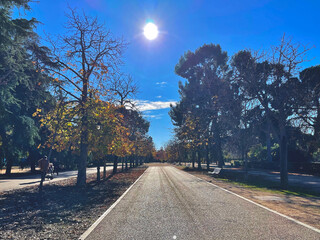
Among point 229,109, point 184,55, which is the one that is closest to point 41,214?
point 229,109

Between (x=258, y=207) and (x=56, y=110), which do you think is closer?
(x=258, y=207)

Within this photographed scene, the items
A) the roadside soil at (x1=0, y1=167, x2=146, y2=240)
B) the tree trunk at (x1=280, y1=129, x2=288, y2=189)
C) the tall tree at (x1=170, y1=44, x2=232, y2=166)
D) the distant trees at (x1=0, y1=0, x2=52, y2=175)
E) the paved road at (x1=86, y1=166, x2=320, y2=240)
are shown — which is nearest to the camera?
the paved road at (x1=86, y1=166, x2=320, y2=240)

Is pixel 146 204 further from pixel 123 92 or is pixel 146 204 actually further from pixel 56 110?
pixel 123 92

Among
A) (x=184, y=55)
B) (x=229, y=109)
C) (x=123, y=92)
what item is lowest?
(x=229, y=109)

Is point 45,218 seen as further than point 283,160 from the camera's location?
No

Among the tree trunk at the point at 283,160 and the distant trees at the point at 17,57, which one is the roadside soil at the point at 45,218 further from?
the tree trunk at the point at 283,160

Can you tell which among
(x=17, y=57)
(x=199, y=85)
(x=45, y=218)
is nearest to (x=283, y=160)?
(x=45, y=218)

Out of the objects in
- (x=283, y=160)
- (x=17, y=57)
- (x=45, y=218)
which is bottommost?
(x=45, y=218)

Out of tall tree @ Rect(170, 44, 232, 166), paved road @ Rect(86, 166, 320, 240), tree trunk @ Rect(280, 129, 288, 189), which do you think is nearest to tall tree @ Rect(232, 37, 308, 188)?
tree trunk @ Rect(280, 129, 288, 189)

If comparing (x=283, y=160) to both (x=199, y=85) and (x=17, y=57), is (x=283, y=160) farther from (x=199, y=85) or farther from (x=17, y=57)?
(x=199, y=85)

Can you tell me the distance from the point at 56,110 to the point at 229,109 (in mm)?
13016

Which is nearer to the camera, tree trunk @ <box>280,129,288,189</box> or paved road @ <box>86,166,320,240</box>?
paved road @ <box>86,166,320,240</box>

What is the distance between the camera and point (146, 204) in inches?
349

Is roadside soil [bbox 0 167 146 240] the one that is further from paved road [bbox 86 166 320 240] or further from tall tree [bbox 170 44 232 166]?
tall tree [bbox 170 44 232 166]
